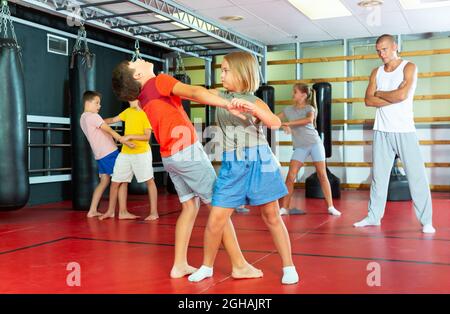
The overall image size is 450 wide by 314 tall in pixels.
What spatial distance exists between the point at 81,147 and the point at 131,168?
1082mm

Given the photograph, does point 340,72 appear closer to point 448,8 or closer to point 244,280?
point 448,8

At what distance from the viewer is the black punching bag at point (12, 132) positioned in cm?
463

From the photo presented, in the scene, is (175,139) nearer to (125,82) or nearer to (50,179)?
(125,82)

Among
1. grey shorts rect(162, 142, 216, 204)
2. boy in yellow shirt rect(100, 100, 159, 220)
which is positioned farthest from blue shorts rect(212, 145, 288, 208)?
boy in yellow shirt rect(100, 100, 159, 220)

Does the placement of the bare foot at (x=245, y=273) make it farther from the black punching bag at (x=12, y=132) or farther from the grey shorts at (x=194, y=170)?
the black punching bag at (x=12, y=132)

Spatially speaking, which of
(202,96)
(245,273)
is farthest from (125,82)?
(245,273)

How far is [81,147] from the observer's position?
19.5 feet

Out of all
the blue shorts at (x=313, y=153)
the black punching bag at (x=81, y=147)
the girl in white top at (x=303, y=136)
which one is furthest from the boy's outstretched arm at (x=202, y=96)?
the black punching bag at (x=81, y=147)

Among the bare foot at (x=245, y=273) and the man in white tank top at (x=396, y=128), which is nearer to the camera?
the bare foot at (x=245, y=273)

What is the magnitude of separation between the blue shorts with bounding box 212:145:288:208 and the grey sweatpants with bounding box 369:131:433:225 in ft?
6.65

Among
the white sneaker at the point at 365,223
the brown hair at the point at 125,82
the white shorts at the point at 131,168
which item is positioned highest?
the brown hair at the point at 125,82

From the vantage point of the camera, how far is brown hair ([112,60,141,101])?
270 centimetres

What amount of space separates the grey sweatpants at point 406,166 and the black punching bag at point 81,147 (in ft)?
11.1
